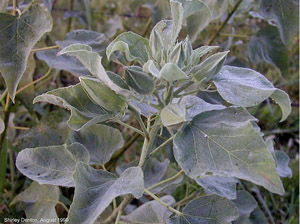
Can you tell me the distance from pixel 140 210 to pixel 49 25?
1.29 ft

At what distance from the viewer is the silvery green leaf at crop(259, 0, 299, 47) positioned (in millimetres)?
968

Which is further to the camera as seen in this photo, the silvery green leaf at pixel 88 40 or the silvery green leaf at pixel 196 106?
the silvery green leaf at pixel 88 40

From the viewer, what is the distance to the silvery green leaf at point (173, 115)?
1.49ft

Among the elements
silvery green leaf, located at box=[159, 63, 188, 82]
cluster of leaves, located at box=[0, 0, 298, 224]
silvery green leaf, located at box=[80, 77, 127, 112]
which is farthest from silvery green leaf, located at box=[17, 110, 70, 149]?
silvery green leaf, located at box=[159, 63, 188, 82]

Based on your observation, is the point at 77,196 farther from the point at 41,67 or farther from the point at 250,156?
the point at 41,67

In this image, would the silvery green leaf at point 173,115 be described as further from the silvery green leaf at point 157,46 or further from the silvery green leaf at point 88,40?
the silvery green leaf at point 88,40

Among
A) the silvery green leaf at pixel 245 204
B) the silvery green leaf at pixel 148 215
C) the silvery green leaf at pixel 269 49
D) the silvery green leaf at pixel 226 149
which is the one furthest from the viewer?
the silvery green leaf at pixel 269 49

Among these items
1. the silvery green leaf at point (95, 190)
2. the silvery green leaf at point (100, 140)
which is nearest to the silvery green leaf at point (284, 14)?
the silvery green leaf at point (100, 140)

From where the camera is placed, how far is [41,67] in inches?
64.0

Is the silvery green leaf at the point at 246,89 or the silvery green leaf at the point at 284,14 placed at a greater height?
the silvery green leaf at the point at 284,14

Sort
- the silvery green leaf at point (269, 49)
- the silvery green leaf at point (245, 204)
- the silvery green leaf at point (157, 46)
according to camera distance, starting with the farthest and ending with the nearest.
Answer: the silvery green leaf at point (269, 49) < the silvery green leaf at point (245, 204) < the silvery green leaf at point (157, 46)

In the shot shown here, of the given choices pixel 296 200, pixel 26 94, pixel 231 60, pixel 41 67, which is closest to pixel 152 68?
pixel 26 94

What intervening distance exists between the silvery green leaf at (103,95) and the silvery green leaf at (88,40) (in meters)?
0.32

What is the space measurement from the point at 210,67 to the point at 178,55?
0.05 meters
